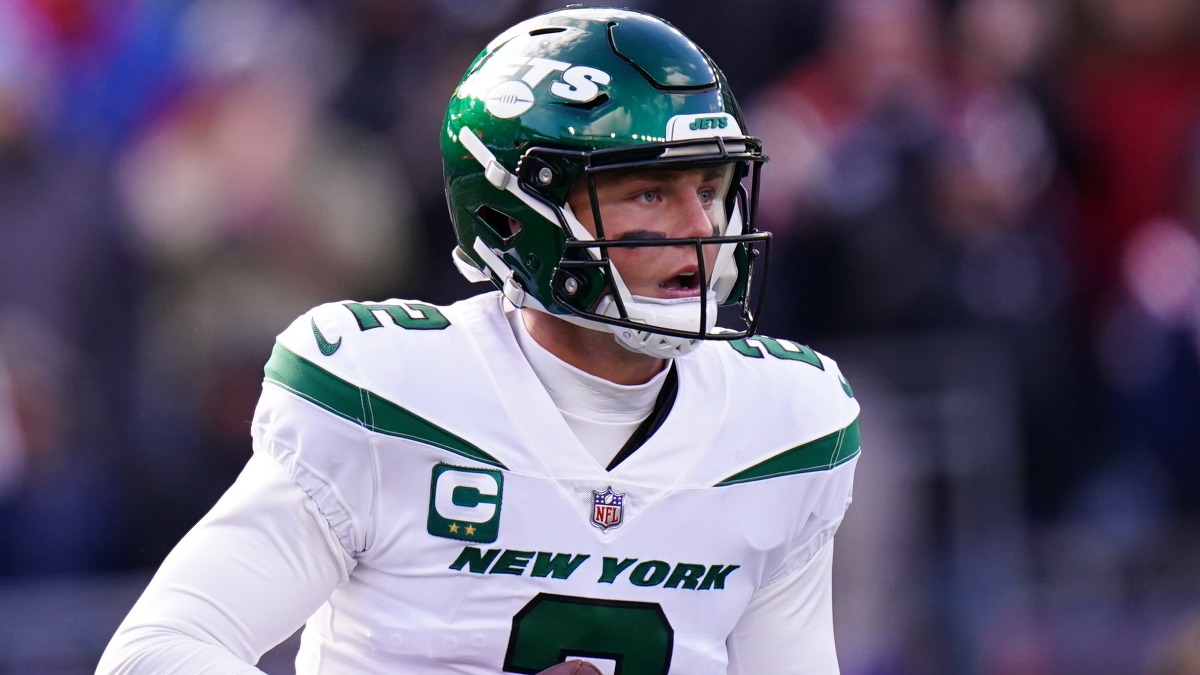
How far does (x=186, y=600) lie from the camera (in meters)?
2.15

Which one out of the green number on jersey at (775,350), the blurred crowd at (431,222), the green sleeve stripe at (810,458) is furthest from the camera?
the blurred crowd at (431,222)

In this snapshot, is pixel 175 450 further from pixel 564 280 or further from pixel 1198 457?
pixel 1198 457

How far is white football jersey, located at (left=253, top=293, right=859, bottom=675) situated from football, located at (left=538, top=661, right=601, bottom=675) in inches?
5.1

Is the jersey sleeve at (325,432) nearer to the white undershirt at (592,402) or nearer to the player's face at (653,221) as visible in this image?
the white undershirt at (592,402)

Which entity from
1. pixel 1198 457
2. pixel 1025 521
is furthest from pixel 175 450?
pixel 1198 457

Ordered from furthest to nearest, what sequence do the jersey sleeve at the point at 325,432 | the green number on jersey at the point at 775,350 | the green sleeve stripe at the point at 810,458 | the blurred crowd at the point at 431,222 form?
the blurred crowd at the point at 431,222
the green number on jersey at the point at 775,350
the green sleeve stripe at the point at 810,458
the jersey sleeve at the point at 325,432

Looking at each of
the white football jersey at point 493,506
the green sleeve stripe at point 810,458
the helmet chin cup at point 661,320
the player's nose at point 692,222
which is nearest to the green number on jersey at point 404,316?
the white football jersey at point 493,506

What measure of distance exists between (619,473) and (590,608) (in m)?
0.20

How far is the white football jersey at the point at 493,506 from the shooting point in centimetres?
228

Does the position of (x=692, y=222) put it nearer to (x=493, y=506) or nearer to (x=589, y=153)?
(x=589, y=153)

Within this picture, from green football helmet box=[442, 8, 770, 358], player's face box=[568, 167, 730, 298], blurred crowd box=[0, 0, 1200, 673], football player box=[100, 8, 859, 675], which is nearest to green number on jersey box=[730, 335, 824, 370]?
football player box=[100, 8, 859, 675]

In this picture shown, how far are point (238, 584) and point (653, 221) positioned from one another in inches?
30.3

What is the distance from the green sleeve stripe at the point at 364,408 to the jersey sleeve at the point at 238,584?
0.12 metres

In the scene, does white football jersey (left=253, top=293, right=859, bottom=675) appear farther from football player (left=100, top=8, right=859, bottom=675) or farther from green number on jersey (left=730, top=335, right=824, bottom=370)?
green number on jersey (left=730, top=335, right=824, bottom=370)
